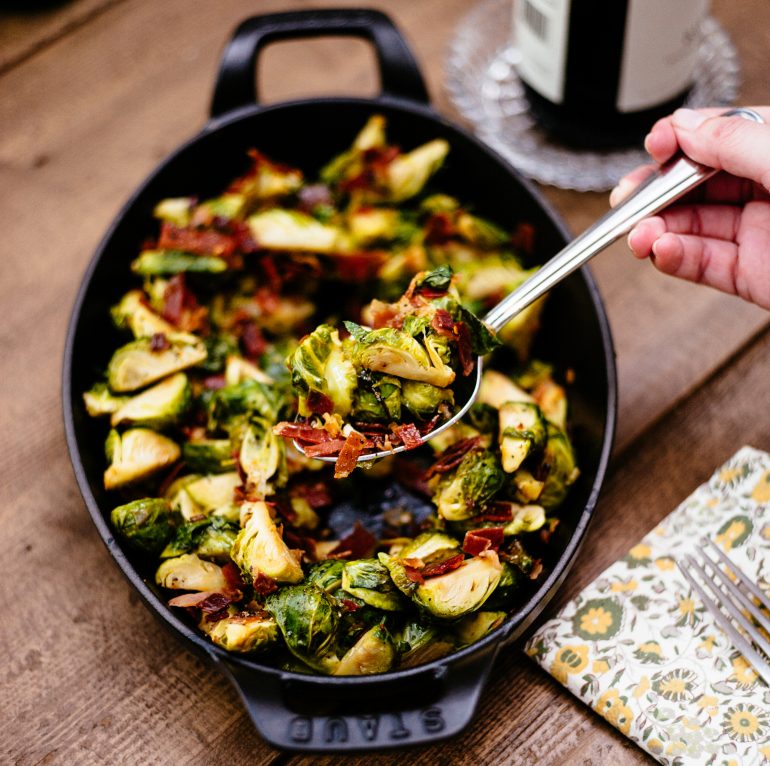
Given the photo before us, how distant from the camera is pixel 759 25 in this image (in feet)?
8.71

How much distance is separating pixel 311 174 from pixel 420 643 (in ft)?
4.36

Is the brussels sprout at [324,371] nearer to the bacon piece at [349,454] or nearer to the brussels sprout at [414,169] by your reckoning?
the bacon piece at [349,454]

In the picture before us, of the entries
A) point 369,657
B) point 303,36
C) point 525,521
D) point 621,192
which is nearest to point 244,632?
point 369,657

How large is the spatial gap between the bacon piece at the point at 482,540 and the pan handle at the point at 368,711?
232 millimetres

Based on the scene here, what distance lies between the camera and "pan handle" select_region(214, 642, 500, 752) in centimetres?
135

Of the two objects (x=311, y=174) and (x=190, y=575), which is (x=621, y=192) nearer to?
(x=311, y=174)

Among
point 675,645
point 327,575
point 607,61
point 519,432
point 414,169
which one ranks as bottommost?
point 675,645

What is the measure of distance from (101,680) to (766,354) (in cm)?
176

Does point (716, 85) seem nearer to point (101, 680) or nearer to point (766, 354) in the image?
point (766, 354)

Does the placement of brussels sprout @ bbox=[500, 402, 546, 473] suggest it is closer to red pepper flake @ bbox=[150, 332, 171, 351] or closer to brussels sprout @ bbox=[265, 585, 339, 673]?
brussels sprout @ bbox=[265, 585, 339, 673]

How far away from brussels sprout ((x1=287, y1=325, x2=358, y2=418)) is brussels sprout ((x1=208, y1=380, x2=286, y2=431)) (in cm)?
24

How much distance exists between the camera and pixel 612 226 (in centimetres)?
173

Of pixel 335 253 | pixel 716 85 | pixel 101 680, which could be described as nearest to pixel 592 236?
pixel 335 253

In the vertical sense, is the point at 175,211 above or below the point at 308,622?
above
